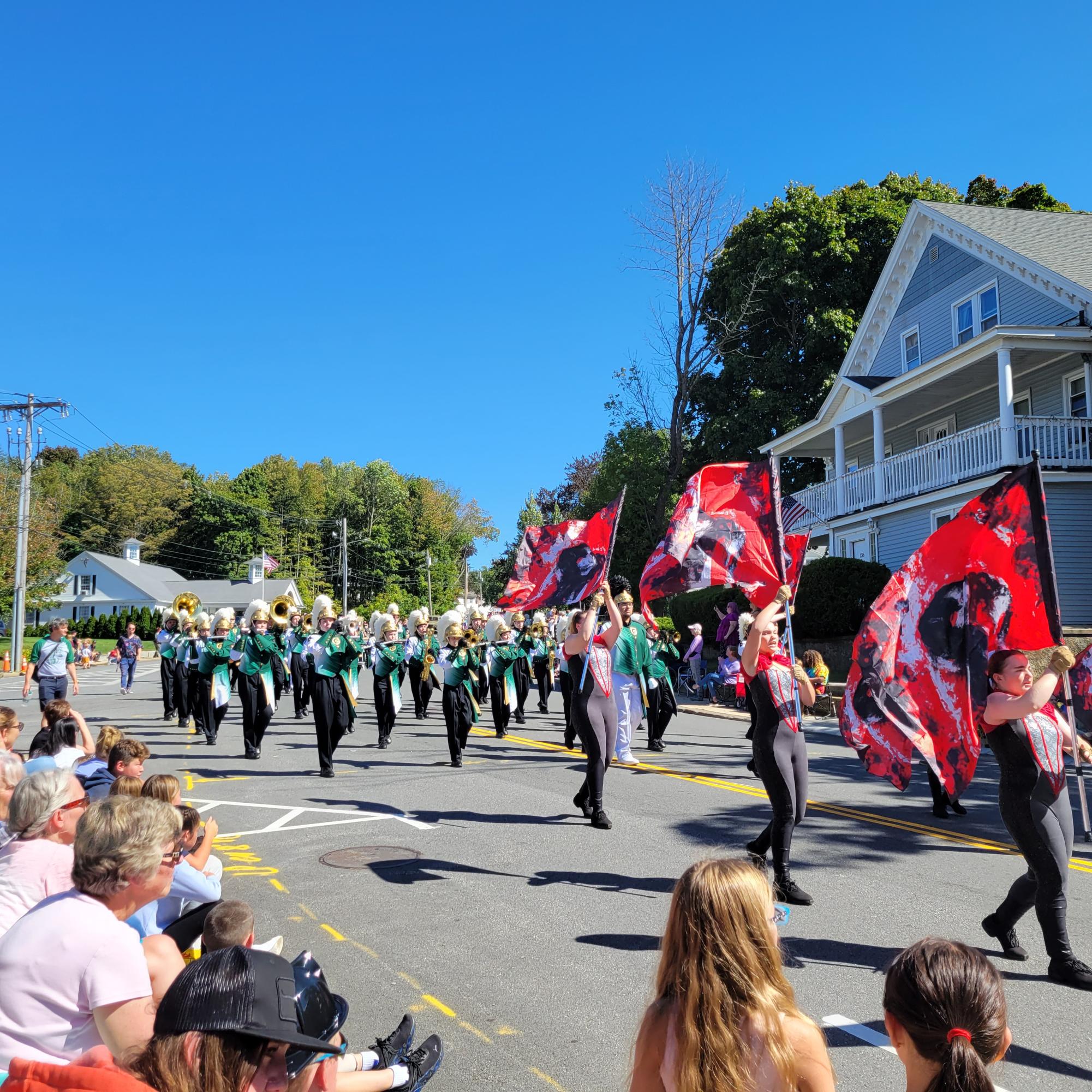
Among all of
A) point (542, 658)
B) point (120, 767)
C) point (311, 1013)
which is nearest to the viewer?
point (311, 1013)

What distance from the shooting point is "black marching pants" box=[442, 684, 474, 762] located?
1314cm

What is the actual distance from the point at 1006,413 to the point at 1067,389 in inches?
121

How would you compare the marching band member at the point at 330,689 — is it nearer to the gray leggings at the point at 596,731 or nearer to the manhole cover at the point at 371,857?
the manhole cover at the point at 371,857

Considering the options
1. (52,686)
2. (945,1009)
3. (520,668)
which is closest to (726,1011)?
(945,1009)

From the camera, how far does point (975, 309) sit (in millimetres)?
27750

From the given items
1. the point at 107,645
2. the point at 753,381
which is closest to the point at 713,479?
the point at 753,381

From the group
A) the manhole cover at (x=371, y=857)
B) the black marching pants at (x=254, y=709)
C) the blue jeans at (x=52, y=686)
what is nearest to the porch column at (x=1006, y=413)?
the black marching pants at (x=254, y=709)

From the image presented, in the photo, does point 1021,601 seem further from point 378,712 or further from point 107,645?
point 107,645

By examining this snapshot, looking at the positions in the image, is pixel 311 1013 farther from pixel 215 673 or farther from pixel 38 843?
pixel 215 673

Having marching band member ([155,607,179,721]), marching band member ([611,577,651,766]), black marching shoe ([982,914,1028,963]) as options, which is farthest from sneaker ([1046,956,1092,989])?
marching band member ([155,607,179,721])

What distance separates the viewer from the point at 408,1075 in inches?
148

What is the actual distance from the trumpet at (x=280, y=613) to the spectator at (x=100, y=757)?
26.3 ft

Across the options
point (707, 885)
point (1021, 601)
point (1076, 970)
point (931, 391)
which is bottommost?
point (1076, 970)

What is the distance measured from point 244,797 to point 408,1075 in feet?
25.3
